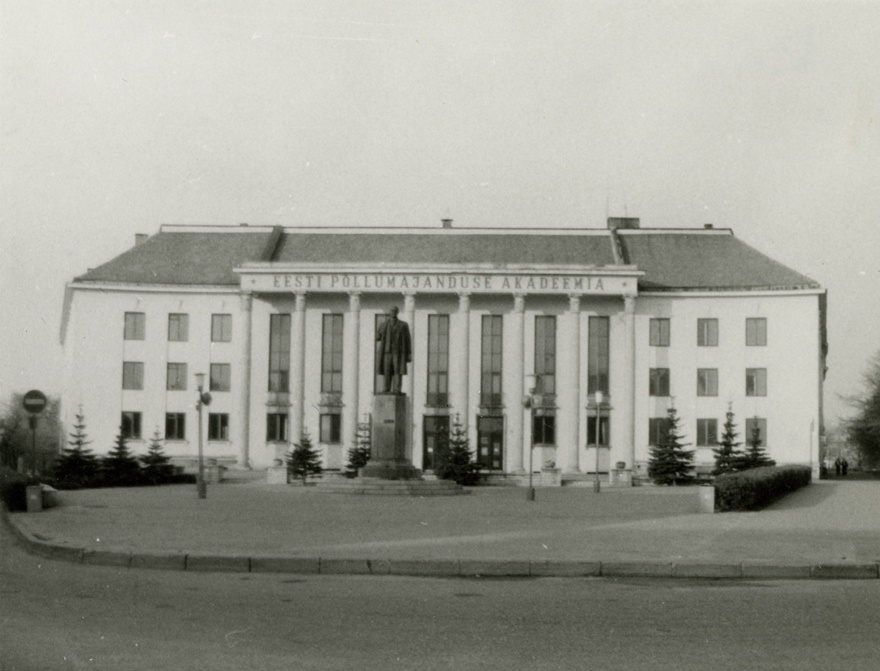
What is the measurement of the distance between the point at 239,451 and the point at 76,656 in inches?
2482

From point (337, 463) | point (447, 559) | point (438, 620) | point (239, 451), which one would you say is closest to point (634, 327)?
point (337, 463)

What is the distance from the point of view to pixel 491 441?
7206cm

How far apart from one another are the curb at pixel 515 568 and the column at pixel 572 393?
181 ft

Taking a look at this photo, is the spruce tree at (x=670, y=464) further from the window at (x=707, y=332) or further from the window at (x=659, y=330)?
the window at (x=659, y=330)

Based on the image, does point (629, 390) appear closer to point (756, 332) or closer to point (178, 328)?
point (756, 332)

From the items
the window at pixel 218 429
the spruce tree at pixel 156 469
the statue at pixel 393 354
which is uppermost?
the statue at pixel 393 354

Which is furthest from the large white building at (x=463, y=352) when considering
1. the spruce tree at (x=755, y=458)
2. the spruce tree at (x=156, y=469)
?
the spruce tree at (x=156, y=469)

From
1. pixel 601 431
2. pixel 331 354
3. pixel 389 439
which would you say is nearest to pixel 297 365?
pixel 331 354

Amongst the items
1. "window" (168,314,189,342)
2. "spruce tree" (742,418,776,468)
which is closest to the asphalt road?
"spruce tree" (742,418,776,468)

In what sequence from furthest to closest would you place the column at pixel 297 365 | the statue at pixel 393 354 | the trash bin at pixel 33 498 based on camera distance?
the column at pixel 297 365 < the statue at pixel 393 354 < the trash bin at pixel 33 498

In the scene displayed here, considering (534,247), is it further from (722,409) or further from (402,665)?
(402,665)

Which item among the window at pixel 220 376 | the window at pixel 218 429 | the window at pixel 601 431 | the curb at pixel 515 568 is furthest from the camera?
the window at pixel 220 376

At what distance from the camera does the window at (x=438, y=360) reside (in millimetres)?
72500

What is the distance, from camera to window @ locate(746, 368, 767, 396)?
70062mm
